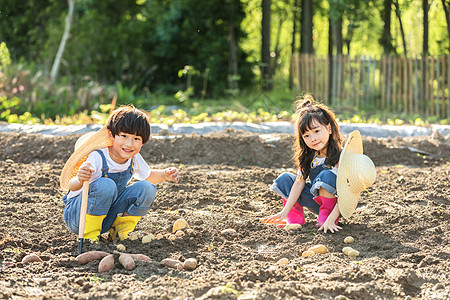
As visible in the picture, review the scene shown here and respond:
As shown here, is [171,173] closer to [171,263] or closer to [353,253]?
[171,263]

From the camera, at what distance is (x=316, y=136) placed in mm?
3459

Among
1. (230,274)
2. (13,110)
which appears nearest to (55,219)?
(230,274)

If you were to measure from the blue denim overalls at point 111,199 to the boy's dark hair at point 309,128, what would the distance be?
3.40 feet

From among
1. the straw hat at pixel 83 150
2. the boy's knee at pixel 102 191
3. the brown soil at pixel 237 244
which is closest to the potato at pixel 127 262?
the brown soil at pixel 237 244

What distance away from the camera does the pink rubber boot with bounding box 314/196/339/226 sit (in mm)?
3508

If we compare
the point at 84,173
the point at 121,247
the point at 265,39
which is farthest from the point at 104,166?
the point at 265,39

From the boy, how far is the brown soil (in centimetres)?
14

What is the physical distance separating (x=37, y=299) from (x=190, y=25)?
1266cm

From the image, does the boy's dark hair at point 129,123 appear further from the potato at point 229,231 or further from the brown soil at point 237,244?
the potato at point 229,231

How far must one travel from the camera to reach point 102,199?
3109 millimetres

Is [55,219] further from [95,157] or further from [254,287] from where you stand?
[254,287]

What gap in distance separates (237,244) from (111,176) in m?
0.86

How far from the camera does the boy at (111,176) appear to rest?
3.08 m

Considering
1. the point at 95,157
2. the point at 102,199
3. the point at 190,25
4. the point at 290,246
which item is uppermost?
the point at 190,25
